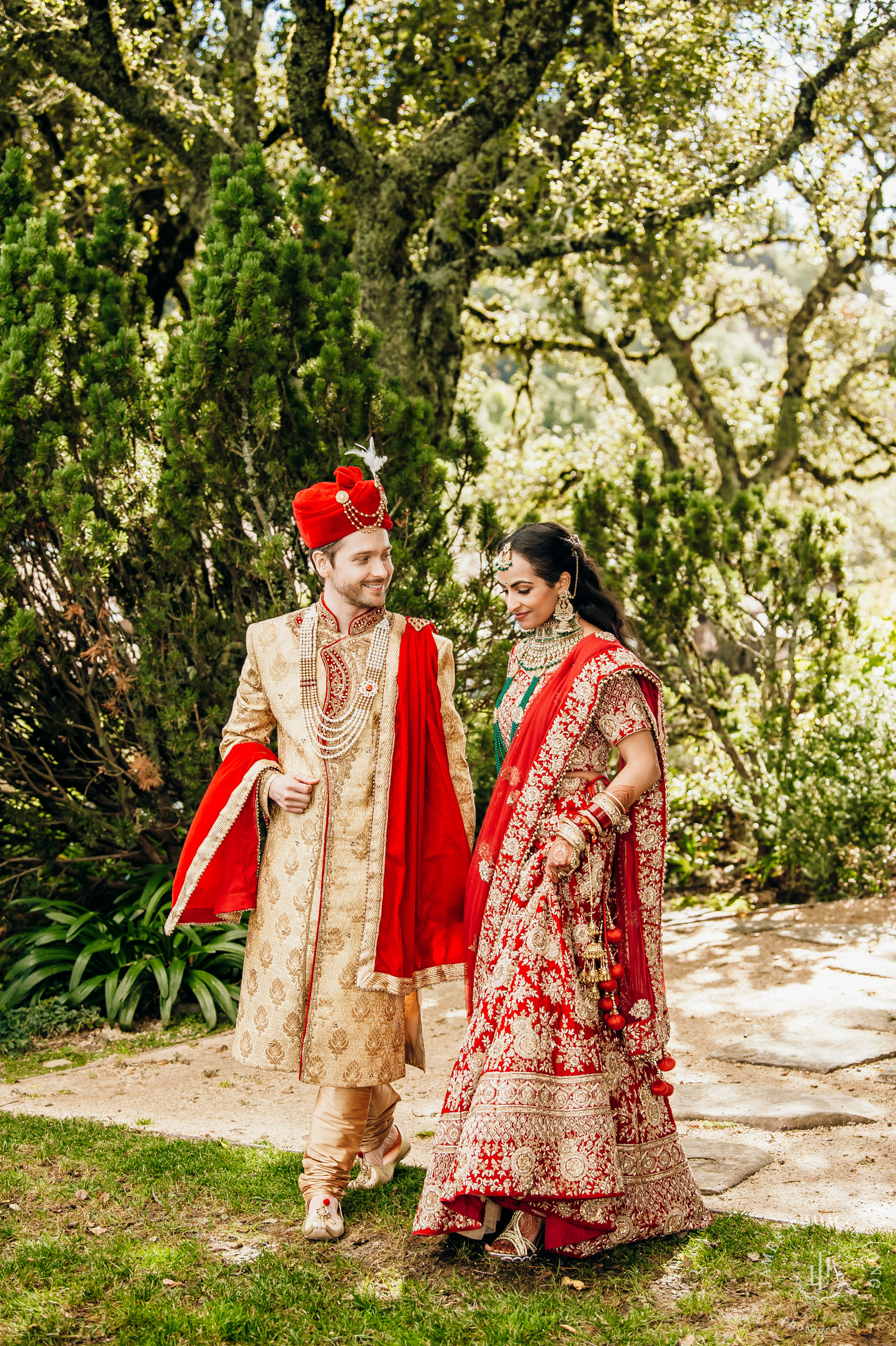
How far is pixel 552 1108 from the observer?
2.79m

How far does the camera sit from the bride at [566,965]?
2.77 meters

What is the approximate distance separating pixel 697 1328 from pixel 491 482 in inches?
416

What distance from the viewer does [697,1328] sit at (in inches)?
100

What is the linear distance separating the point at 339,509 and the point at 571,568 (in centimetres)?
66

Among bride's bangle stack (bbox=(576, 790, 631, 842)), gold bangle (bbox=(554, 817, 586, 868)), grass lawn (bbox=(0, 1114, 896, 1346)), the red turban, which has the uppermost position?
the red turban

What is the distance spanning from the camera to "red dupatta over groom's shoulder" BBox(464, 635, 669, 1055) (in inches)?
117

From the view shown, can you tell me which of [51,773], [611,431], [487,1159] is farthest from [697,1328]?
[611,431]

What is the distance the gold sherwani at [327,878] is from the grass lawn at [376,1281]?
46 centimetres

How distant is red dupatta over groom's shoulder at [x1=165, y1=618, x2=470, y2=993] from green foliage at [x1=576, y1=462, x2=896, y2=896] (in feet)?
13.5

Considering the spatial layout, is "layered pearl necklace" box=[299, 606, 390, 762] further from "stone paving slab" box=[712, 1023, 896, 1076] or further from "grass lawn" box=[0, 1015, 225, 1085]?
"grass lawn" box=[0, 1015, 225, 1085]

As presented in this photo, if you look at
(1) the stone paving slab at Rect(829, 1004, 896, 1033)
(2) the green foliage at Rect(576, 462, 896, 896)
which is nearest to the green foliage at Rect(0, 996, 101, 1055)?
(1) the stone paving slab at Rect(829, 1004, 896, 1033)

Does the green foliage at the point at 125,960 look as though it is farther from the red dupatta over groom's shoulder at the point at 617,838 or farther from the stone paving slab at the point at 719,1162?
the red dupatta over groom's shoulder at the point at 617,838

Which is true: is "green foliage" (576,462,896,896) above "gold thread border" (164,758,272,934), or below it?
above

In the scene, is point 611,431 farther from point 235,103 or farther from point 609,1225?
→ point 609,1225
